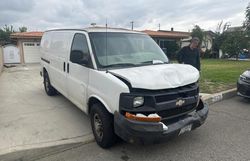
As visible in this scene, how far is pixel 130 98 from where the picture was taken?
3.13 meters

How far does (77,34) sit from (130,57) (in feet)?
4.35

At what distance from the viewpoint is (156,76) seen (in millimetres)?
3322

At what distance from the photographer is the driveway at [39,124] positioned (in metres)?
3.98

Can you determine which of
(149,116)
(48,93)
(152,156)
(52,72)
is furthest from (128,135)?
(48,93)

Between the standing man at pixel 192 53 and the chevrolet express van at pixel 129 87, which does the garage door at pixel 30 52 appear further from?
the standing man at pixel 192 53

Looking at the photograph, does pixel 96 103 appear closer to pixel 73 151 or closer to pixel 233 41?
pixel 73 151

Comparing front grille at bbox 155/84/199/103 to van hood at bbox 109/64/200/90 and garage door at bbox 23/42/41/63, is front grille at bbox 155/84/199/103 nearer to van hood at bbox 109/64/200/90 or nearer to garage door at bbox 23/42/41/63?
van hood at bbox 109/64/200/90

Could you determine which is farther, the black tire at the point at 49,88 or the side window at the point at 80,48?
the black tire at the point at 49,88

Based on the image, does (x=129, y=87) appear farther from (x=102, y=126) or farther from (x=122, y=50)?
(x=122, y=50)

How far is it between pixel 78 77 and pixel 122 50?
3.39 feet

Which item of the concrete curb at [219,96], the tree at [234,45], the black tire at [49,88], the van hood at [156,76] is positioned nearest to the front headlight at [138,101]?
the van hood at [156,76]

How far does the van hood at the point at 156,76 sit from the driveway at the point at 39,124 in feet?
5.10

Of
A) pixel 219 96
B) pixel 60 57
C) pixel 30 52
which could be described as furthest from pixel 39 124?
pixel 30 52

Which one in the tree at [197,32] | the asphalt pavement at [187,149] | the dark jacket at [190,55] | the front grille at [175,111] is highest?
the tree at [197,32]
